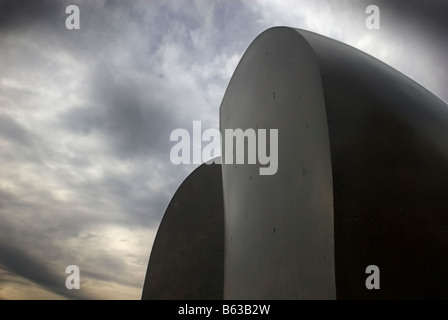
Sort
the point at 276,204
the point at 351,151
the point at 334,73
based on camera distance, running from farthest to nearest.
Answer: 1. the point at 276,204
2. the point at 334,73
3. the point at 351,151

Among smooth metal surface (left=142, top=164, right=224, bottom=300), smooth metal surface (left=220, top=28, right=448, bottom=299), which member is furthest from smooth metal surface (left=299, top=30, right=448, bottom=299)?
smooth metal surface (left=142, top=164, right=224, bottom=300)

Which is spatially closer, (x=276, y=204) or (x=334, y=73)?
(x=334, y=73)

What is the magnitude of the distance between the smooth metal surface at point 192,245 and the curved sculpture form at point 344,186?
4.52m

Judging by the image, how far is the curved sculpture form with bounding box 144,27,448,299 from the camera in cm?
245

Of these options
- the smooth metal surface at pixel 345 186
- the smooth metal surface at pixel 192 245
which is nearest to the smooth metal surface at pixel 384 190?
the smooth metal surface at pixel 345 186

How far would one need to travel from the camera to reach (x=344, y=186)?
252 cm

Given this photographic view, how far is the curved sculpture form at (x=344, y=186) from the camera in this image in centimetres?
245

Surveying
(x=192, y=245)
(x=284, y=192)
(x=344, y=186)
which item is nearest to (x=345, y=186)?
(x=344, y=186)

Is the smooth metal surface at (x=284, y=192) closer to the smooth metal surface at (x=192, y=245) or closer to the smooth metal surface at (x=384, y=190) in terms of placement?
the smooth metal surface at (x=384, y=190)

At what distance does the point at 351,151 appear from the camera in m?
2.64

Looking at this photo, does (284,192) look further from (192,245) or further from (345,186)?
(192,245)
